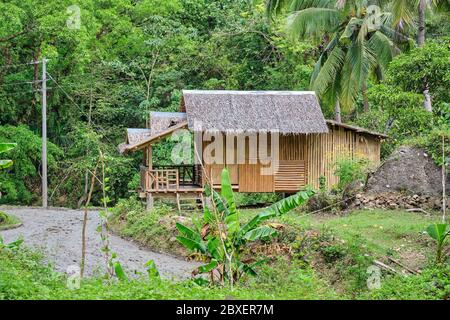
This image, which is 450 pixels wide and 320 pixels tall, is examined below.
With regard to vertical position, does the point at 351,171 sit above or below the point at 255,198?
above

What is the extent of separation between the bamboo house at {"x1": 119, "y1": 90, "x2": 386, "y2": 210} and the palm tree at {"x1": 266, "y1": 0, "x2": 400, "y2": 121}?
4.92 ft

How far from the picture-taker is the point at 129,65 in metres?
29.6

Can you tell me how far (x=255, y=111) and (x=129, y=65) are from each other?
10.4 metres

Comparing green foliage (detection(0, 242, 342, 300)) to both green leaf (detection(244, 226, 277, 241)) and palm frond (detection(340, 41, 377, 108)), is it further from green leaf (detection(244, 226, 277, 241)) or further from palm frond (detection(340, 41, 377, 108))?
palm frond (detection(340, 41, 377, 108))

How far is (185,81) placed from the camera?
29359mm

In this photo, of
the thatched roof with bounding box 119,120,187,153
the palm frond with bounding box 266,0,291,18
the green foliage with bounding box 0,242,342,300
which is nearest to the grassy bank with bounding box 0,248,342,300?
the green foliage with bounding box 0,242,342,300

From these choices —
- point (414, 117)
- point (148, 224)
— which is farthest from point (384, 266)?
point (148, 224)

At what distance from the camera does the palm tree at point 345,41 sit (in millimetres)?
21953

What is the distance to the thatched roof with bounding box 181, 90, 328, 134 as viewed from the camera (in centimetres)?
2023

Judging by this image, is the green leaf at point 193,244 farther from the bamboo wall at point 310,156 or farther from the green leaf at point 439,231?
the bamboo wall at point 310,156

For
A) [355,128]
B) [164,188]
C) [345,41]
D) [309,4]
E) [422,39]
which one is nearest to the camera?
[422,39]

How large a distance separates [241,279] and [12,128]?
18.3 metres

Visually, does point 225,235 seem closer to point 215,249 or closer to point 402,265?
point 215,249

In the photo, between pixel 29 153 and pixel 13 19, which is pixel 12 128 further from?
pixel 13 19
